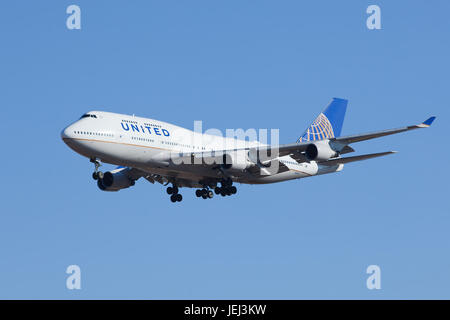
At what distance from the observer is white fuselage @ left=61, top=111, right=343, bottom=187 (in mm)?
56688

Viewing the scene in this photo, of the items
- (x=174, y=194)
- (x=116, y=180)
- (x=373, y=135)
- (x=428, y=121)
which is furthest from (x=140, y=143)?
(x=428, y=121)

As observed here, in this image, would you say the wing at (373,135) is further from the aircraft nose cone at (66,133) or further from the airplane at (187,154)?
the aircraft nose cone at (66,133)

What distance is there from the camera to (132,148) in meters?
57.7

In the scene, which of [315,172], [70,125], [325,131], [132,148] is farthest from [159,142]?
[325,131]

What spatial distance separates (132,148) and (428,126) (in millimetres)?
21020

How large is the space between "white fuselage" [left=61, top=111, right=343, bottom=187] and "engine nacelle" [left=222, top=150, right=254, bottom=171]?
3.27ft

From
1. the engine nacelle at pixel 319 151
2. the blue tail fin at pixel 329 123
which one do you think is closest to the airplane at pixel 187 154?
the engine nacelle at pixel 319 151

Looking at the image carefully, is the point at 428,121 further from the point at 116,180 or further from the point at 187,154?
the point at 116,180

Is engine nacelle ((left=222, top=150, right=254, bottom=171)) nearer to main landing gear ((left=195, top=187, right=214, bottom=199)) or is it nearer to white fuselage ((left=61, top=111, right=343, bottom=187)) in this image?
white fuselage ((left=61, top=111, right=343, bottom=187))

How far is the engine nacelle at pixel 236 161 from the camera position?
61.3 metres

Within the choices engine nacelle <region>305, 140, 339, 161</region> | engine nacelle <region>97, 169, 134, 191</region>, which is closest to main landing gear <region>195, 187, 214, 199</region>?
engine nacelle <region>97, 169, 134, 191</region>

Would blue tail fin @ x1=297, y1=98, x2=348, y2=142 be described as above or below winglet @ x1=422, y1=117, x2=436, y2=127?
above
